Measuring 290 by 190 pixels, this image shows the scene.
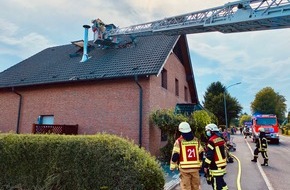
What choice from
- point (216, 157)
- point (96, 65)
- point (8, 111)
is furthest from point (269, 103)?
point (216, 157)

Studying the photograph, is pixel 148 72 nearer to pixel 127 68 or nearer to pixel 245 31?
pixel 127 68

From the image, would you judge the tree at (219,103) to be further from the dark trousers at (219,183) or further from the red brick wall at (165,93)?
the dark trousers at (219,183)

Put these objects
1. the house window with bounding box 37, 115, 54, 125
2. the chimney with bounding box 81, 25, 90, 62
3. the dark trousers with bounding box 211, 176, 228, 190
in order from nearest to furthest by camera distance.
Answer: the dark trousers with bounding box 211, 176, 228, 190 → the house window with bounding box 37, 115, 54, 125 → the chimney with bounding box 81, 25, 90, 62

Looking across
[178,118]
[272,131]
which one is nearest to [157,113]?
[178,118]

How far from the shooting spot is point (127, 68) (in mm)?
13031

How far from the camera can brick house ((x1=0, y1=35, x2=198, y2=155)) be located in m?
12.2

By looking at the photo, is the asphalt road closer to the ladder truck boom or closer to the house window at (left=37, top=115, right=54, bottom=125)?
the ladder truck boom

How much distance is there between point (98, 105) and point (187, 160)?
8.10m

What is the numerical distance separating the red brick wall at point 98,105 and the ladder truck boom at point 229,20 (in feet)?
8.39

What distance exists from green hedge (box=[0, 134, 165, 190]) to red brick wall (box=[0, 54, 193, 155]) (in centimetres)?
573

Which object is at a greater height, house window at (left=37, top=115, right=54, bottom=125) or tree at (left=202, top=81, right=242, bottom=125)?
tree at (left=202, top=81, right=242, bottom=125)

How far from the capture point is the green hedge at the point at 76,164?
5.73m

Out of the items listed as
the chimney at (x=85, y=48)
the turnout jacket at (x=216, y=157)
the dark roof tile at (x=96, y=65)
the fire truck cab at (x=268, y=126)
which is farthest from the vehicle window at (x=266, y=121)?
the turnout jacket at (x=216, y=157)

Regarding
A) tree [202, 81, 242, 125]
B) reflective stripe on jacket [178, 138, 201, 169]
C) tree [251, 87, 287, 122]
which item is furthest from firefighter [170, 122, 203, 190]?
tree [251, 87, 287, 122]
